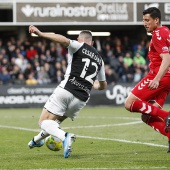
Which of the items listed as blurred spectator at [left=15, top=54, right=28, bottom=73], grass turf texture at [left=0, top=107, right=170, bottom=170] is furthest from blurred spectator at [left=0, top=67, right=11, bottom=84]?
grass turf texture at [left=0, top=107, right=170, bottom=170]

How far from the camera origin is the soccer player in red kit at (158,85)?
9109 millimetres

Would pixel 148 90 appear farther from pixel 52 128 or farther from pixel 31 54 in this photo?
pixel 31 54

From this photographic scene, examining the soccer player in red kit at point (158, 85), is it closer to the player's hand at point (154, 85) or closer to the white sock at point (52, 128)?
the player's hand at point (154, 85)

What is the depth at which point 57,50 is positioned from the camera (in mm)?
28203

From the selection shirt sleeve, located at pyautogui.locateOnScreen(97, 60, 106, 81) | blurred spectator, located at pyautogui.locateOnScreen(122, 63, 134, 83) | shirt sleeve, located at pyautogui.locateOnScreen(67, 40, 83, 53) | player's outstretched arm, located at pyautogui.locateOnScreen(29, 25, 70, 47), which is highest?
player's outstretched arm, located at pyautogui.locateOnScreen(29, 25, 70, 47)

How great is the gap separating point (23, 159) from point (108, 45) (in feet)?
66.9

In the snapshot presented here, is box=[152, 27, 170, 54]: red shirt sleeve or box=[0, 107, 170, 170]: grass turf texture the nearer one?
box=[0, 107, 170, 170]: grass turf texture

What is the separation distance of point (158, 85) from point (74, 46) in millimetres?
1352

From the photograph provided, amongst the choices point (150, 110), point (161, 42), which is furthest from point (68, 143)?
point (161, 42)

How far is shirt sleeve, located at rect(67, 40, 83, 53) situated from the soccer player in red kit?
1135 millimetres

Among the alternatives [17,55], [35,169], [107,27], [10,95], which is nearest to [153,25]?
[35,169]

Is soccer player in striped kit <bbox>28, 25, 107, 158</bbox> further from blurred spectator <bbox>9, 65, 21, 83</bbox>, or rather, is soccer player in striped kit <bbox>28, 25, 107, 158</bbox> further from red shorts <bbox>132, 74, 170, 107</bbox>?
blurred spectator <bbox>9, 65, 21, 83</bbox>

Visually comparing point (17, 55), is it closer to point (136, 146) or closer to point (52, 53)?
point (52, 53)

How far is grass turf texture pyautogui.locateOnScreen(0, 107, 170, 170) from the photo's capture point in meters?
8.12
